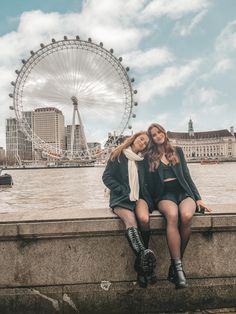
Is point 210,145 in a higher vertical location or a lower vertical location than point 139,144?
higher

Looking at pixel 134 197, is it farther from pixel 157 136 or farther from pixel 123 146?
pixel 157 136

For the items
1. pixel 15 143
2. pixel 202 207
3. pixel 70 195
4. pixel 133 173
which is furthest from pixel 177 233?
pixel 15 143

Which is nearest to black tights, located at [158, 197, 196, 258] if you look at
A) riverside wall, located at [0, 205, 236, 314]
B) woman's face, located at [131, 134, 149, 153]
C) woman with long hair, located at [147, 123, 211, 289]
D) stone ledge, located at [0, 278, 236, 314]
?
woman with long hair, located at [147, 123, 211, 289]

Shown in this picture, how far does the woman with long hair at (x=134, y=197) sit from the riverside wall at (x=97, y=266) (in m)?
0.13

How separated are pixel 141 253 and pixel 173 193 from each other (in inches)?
28.9

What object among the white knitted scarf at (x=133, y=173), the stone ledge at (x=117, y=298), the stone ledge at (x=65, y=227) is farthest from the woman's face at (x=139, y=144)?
the stone ledge at (x=117, y=298)

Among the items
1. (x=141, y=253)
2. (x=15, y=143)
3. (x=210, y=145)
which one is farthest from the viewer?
(x=210, y=145)

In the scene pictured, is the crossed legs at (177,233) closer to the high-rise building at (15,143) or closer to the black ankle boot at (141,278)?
the black ankle boot at (141,278)

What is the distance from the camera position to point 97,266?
12.4 feet

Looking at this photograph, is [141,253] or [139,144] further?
[139,144]

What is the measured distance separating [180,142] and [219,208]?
617 feet

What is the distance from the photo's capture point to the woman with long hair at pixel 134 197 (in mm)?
3639

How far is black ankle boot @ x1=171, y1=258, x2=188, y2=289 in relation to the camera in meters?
3.66

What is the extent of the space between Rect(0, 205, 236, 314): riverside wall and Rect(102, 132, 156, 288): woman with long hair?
0.13 m
